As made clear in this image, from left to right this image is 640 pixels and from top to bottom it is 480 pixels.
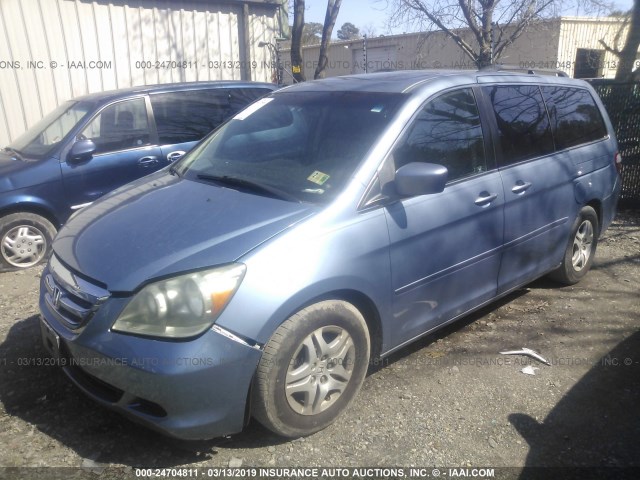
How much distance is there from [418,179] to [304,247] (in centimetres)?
78

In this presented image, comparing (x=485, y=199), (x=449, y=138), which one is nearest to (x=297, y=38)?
(x=449, y=138)

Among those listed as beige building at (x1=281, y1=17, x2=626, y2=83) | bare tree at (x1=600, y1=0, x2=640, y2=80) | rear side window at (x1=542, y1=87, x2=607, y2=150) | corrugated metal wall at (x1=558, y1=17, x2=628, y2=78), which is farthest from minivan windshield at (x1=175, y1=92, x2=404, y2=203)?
corrugated metal wall at (x1=558, y1=17, x2=628, y2=78)

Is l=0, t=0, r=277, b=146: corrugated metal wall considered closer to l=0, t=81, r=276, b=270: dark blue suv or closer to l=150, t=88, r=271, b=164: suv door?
l=0, t=81, r=276, b=270: dark blue suv

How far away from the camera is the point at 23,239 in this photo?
18.3 ft

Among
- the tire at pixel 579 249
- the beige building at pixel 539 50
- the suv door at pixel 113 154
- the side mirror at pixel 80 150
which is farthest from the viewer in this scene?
the beige building at pixel 539 50

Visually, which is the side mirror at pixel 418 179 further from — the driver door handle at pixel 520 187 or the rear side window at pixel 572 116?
the rear side window at pixel 572 116

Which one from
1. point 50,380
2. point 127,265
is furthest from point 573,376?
point 50,380

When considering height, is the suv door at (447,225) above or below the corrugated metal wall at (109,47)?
below

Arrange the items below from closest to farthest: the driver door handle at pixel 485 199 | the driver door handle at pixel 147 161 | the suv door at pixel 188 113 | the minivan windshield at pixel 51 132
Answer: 1. the driver door handle at pixel 485 199
2. the minivan windshield at pixel 51 132
3. the driver door handle at pixel 147 161
4. the suv door at pixel 188 113

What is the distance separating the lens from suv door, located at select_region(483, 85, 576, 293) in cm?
393

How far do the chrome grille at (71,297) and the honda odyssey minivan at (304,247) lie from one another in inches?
0.5

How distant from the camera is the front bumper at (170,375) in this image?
2465 millimetres

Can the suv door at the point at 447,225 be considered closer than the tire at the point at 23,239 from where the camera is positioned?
Yes

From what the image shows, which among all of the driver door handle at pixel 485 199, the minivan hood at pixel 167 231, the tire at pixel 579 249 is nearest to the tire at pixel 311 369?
the minivan hood at pixel 167 231
